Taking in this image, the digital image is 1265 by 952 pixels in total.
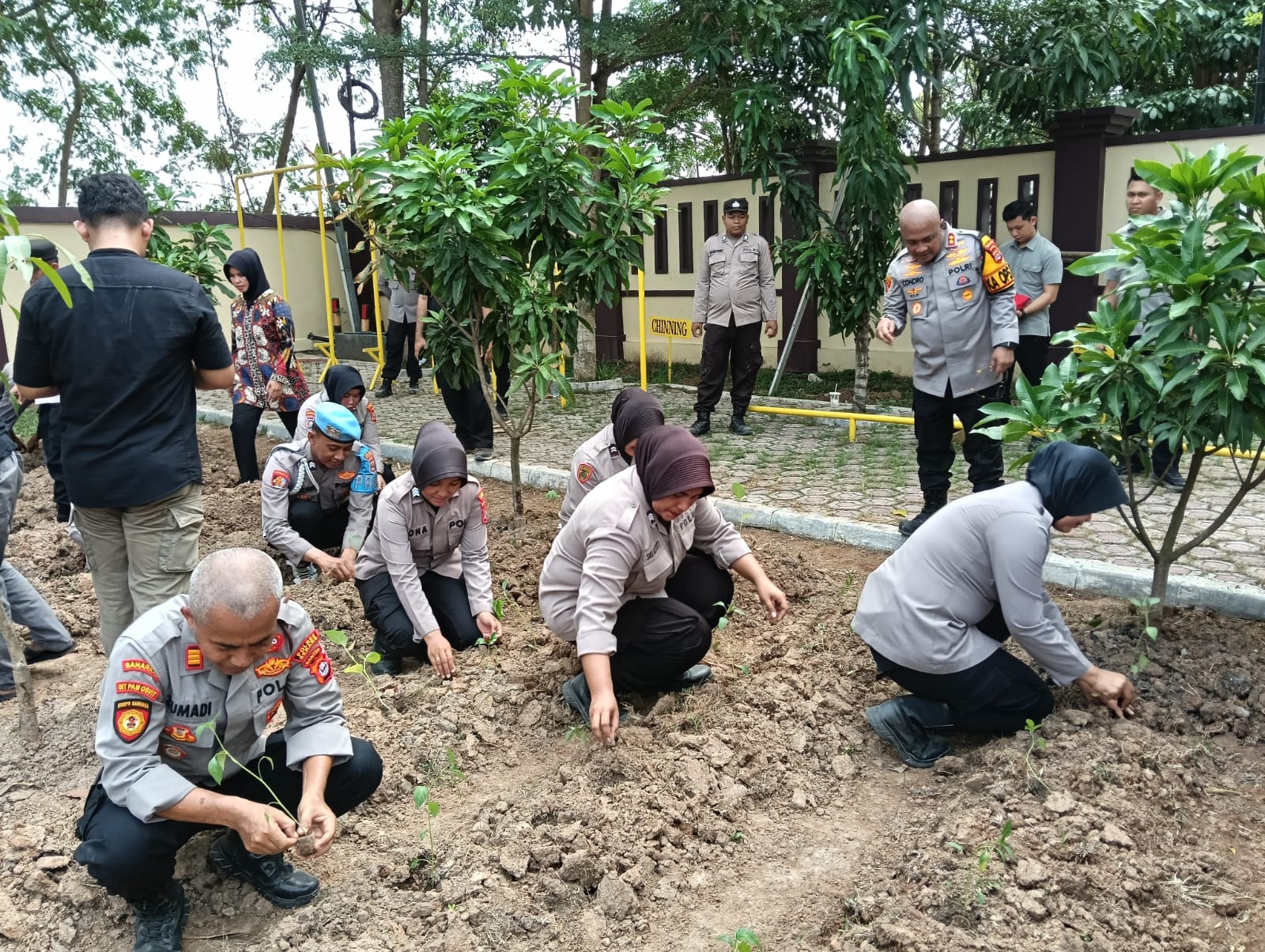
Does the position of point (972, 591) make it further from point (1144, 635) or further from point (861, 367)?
point (861, 367)

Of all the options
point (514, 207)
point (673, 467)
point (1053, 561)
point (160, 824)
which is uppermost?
point (514, 207)

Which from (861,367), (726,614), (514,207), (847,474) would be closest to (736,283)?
(861,367)

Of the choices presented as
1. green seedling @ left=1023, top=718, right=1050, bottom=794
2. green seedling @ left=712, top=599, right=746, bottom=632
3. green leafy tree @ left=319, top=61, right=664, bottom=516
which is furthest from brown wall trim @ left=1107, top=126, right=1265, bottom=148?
green seedling @ left=1023, top=718, right=1050, bottom=794

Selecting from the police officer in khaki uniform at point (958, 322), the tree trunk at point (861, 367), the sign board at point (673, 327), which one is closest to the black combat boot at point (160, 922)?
the police officer in khaki uniform at point (958, 322)

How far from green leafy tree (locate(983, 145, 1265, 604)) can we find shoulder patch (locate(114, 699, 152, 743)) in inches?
114

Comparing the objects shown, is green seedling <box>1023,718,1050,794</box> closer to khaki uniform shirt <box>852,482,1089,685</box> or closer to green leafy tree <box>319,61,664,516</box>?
khaki uniform shirt <box>852,482,1089,685</box>

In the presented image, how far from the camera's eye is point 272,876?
2.87 metres

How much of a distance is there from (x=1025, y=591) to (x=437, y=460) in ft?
7.43

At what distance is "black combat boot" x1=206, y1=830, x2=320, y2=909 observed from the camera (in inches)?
113

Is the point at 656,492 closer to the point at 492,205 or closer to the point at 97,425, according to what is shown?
the point at 97,425

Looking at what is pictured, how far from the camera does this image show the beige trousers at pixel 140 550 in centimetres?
371

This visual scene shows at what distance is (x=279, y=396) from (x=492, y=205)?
253 centimetres

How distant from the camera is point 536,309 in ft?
18.4

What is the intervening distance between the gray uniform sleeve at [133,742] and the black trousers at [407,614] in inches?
71.2
